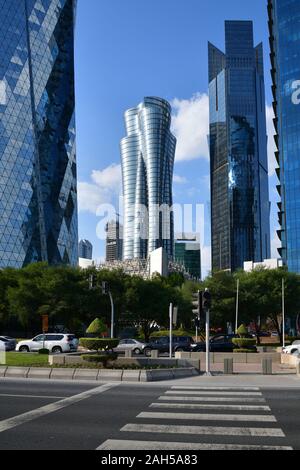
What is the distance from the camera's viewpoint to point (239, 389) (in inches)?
650

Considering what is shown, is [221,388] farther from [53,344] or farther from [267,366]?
[53,344]

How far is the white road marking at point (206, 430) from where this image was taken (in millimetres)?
8977

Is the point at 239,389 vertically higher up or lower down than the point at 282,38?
lower down

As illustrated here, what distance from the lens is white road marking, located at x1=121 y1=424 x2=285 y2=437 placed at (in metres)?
8.98

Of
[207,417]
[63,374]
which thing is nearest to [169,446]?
[207,417]

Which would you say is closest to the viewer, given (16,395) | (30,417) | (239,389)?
(30,417)


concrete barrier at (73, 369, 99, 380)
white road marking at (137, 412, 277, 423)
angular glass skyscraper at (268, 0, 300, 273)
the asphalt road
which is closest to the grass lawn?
concrete barrier at (73, 369, 99, 380)

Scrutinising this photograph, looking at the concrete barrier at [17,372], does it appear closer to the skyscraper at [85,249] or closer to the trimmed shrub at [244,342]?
the trimmed shrub at [244,342]

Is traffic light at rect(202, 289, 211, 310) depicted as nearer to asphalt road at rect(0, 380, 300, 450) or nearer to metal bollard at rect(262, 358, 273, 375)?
metal bollard at rect(262, 358, 273, 375)

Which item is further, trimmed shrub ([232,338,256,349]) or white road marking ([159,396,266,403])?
trimmed shrub ([232,338,256,349])

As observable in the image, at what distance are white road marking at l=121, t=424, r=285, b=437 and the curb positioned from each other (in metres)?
9.51

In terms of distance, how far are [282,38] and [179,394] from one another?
119 meters
